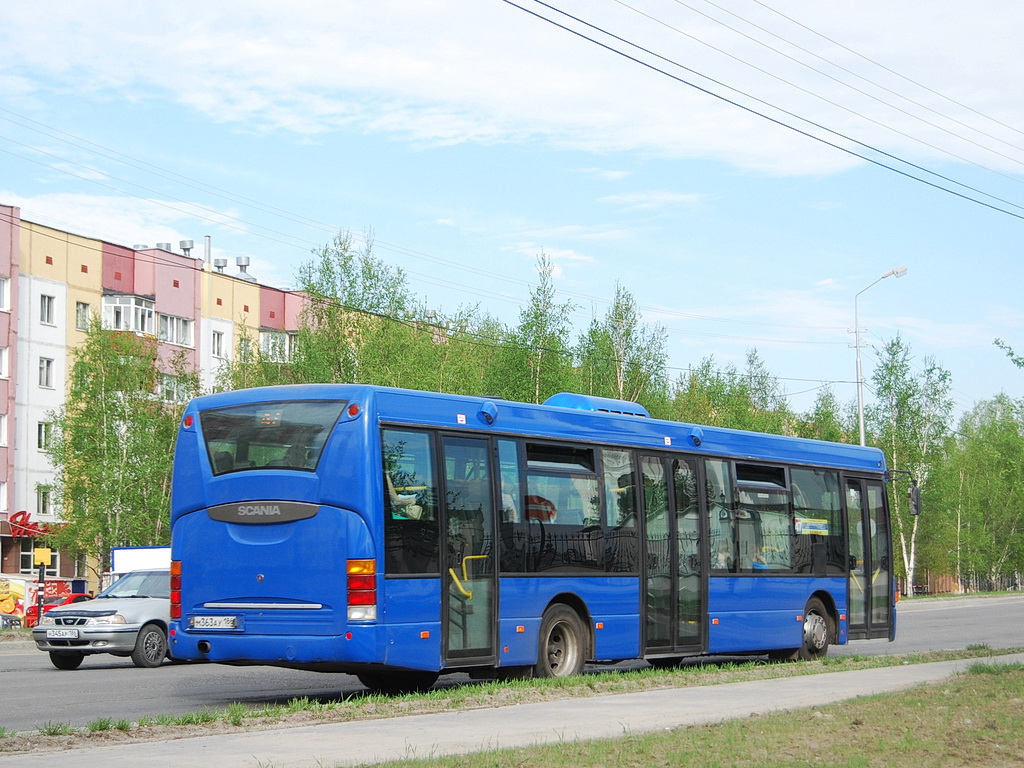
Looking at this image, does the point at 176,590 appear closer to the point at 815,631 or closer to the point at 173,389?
the point at 815,631

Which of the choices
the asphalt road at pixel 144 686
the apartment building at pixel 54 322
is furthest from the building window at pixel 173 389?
the asphalt road at pixel 144 686

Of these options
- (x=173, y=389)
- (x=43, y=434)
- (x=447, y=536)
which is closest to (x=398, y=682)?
(x=447, y=536)

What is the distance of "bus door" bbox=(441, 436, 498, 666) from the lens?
1409cm

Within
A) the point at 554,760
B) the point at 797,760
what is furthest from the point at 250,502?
the point at 797,760

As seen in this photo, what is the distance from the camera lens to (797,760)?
28.6ft

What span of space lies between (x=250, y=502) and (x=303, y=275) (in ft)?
129

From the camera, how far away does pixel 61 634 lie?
810 inches

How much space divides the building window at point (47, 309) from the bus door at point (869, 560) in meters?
46.3

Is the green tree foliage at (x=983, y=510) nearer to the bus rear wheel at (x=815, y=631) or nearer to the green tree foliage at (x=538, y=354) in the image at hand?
the green tree foliage at (x=538, y=354)

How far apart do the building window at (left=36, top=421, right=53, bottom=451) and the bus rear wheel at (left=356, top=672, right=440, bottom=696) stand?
40007mm

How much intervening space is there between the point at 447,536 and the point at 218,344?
5691cm

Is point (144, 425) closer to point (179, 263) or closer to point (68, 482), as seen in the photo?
point (68, 482)

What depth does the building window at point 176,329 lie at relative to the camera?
2562 inches

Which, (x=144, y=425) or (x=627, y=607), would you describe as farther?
(x=144, y=425)
